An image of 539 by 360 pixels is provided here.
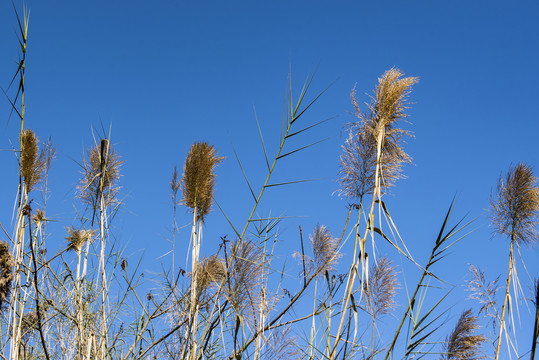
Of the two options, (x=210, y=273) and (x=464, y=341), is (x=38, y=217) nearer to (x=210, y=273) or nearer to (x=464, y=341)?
(x=210, y=273)

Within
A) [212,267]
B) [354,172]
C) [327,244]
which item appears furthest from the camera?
[327,244]

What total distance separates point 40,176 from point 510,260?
11.4 feet

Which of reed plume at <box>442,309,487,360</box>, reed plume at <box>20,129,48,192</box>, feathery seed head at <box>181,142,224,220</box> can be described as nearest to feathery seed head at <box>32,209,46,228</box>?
reed plume at <box>20,129,48,192</box>

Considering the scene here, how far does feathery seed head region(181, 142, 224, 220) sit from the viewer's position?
329cm

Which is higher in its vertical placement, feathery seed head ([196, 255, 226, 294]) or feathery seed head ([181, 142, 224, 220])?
feathery seed head ([181, 142, 224, 220])

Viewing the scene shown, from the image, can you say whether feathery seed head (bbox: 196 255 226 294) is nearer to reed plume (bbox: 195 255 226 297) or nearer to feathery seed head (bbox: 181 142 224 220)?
reed plume (bbox: 195 255 226 297)

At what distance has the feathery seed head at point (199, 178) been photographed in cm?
329

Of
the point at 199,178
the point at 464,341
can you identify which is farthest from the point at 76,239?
the point at 464,341

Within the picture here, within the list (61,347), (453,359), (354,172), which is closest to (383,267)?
(453,359)

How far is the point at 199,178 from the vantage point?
3.29 m

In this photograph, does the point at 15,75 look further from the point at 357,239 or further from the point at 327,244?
the point at 327,244

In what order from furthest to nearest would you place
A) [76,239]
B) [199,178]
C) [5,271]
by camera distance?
[76,239], [199,178], [5,271]

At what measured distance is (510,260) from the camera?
4020mm

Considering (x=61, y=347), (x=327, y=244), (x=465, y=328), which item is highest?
(x=327, y=244)
